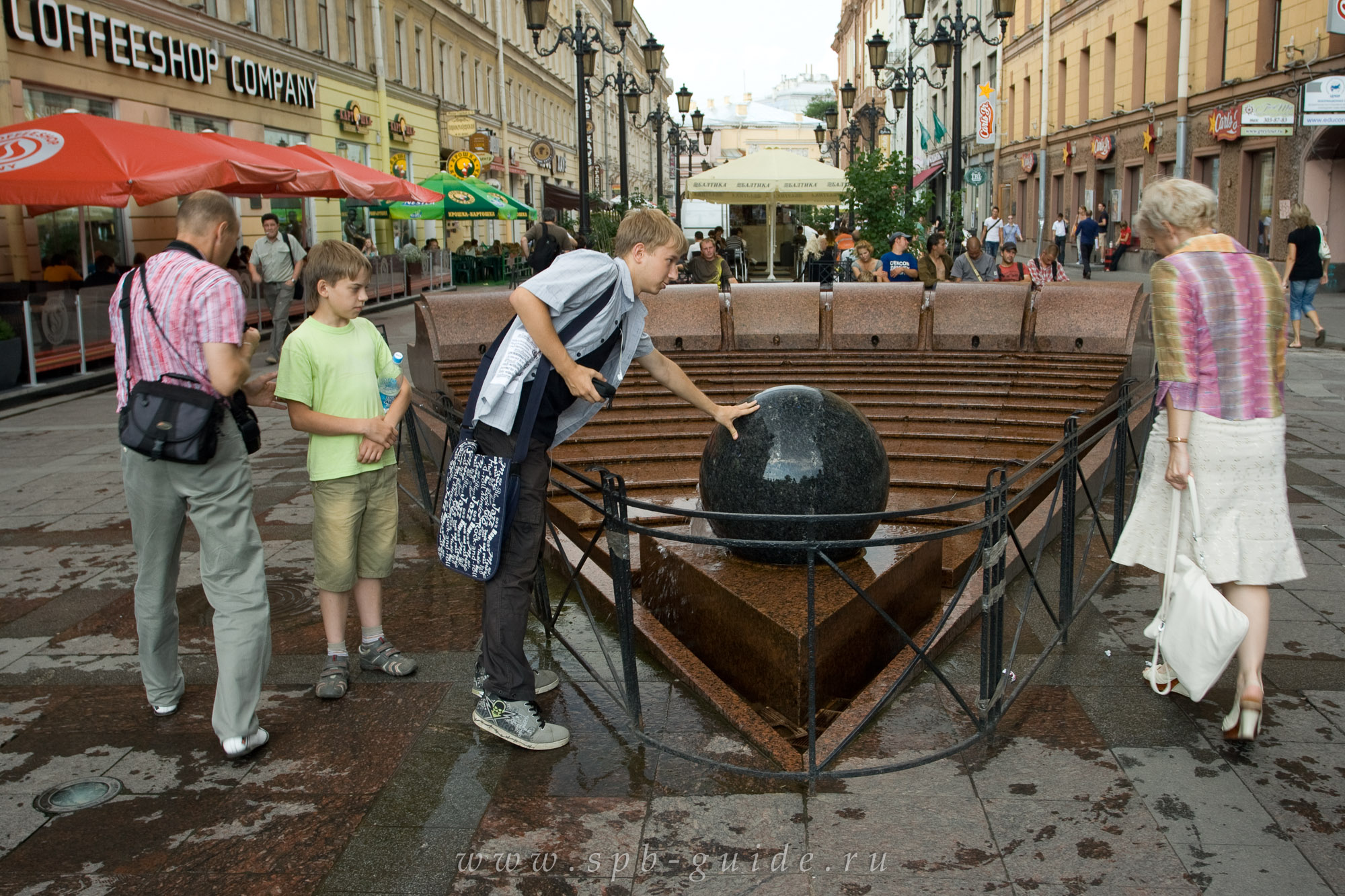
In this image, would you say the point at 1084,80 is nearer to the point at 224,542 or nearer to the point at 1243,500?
the point at 1243,500

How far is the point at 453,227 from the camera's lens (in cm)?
3953

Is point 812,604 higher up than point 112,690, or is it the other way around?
point 812,604

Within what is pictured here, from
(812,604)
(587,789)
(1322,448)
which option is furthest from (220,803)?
(1322,448)

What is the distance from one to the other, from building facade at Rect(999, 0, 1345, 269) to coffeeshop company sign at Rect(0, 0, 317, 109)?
19.1m

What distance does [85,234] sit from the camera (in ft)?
60.7

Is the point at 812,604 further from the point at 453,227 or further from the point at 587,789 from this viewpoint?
the point at 453,227

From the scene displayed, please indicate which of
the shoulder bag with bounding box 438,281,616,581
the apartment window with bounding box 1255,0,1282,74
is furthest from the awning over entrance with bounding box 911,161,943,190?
the shoulder bag with bounding box 438,281,616,581

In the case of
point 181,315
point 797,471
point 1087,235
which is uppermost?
point 1087,235

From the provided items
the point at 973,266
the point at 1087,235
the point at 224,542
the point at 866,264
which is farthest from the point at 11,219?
the point at 1087,235

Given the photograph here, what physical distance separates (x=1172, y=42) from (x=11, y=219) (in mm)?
26047

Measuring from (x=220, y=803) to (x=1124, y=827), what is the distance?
8.89 ft

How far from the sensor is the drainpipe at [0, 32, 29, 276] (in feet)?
51.4

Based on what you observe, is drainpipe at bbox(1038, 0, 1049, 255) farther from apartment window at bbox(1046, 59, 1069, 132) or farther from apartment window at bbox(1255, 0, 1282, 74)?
apartment window at bbox(1255, 0, 1282, 74)

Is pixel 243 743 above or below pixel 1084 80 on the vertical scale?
below
